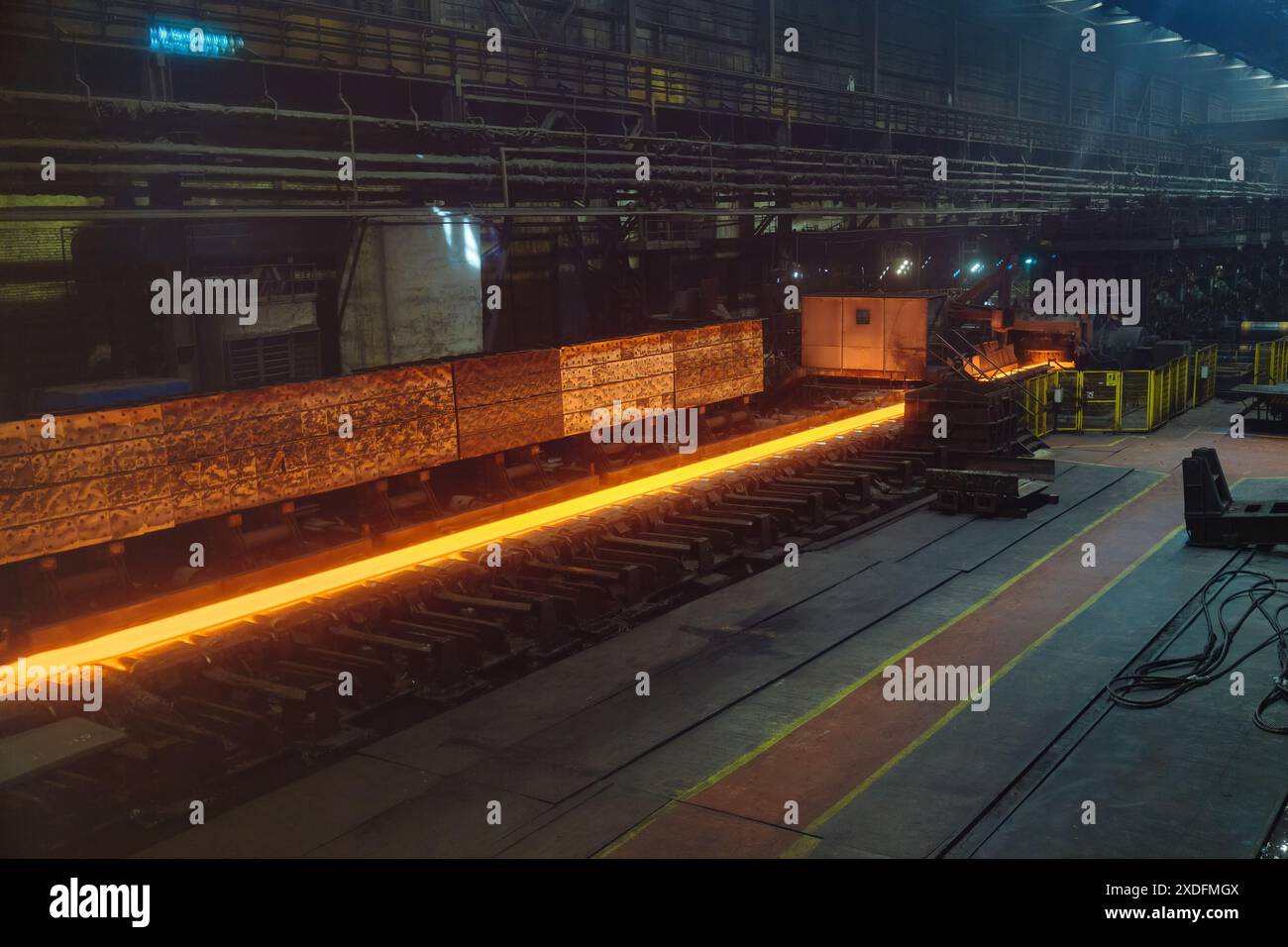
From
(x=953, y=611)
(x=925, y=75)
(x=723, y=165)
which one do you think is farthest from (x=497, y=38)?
(x=925, y=75)

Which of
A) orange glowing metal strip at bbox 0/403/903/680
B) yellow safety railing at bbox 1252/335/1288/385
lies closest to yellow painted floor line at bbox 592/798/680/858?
orange glowing metal strip at bbox 0/403/903/680

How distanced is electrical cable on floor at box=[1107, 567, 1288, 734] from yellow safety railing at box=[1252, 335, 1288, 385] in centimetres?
1459

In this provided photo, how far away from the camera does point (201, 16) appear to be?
583 inches

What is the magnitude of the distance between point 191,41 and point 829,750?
12.6 meters

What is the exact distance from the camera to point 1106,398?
68.5ft

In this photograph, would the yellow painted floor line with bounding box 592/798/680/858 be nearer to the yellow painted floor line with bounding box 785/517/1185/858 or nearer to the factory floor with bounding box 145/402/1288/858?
the factory floor with bounding box 145/402/1288/858

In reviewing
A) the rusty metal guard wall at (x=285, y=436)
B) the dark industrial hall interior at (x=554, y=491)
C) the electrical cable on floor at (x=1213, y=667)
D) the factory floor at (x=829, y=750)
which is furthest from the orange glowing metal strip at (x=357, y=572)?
the electrical cable on floor at (x=1213, y=667)

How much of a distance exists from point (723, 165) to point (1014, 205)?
12703 millimetres

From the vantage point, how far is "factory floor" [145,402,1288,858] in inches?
247

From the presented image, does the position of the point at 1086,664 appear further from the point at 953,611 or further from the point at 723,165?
the point at 723,165

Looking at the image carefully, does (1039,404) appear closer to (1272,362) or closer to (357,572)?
(1272,362)

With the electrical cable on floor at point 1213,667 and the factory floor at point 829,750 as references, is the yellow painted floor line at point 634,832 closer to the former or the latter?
the factory floor at point 829,750

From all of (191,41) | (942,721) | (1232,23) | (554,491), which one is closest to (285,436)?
(554,491)

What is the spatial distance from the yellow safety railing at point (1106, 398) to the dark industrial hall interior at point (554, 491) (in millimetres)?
134
